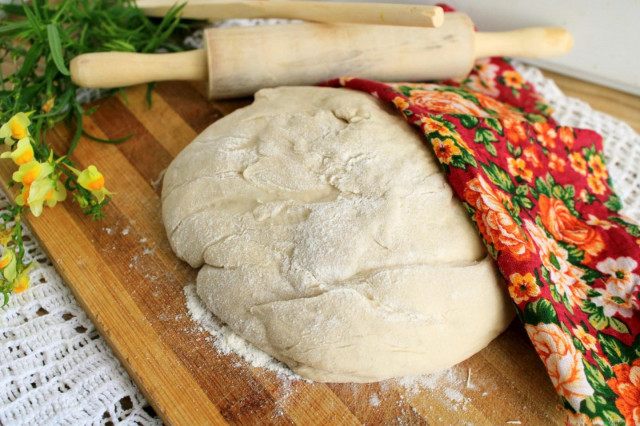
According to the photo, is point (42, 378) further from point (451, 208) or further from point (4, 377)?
point (451, 208)

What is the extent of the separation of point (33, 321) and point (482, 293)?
0.95 m

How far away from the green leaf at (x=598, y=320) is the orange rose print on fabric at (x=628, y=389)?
0.28 ft

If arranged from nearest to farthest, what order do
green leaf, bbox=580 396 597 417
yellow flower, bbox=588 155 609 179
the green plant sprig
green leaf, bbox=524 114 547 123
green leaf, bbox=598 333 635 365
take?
1. green leaf, bbox=580 396 597 417
2. green leaf, bbox=598 333 635 365
3. the green plant sprig
4. yellow flower, bbox=588 155 609 179
5. green leaf, bbox=524 114 547 123

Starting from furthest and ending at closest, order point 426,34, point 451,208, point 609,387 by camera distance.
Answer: point 426,34, point 451,208, point 609,387

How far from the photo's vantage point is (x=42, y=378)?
1114mm

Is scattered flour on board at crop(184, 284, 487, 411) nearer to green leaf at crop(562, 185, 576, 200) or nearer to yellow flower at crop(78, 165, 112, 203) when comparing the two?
yellow flower at crop(78, 165, 112, 203)

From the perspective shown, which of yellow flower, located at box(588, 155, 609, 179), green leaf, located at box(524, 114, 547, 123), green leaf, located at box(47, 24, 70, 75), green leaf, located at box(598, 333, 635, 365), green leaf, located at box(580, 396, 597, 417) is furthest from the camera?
green leaf, located at box(524, 114, 547, 123)

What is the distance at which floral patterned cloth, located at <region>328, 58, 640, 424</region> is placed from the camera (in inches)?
40.8

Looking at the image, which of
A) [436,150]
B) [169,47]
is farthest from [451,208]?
[169,47]

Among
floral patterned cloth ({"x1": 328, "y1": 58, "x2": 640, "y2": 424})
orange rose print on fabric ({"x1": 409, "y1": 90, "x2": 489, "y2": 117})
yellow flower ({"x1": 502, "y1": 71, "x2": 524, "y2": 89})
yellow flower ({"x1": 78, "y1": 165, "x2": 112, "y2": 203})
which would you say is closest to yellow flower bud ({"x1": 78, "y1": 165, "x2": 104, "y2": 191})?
yellow flower ({"x1": 78, "y1": 165, "x2": 112, "y2": 203})

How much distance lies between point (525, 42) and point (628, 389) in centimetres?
102

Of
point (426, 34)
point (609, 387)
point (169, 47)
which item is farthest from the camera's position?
point (169, 47)

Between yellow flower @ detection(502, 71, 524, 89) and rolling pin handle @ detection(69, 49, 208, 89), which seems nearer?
rolling pin handle @ detection(69, 49, 208, 89)

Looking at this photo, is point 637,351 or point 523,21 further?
point 523,21
